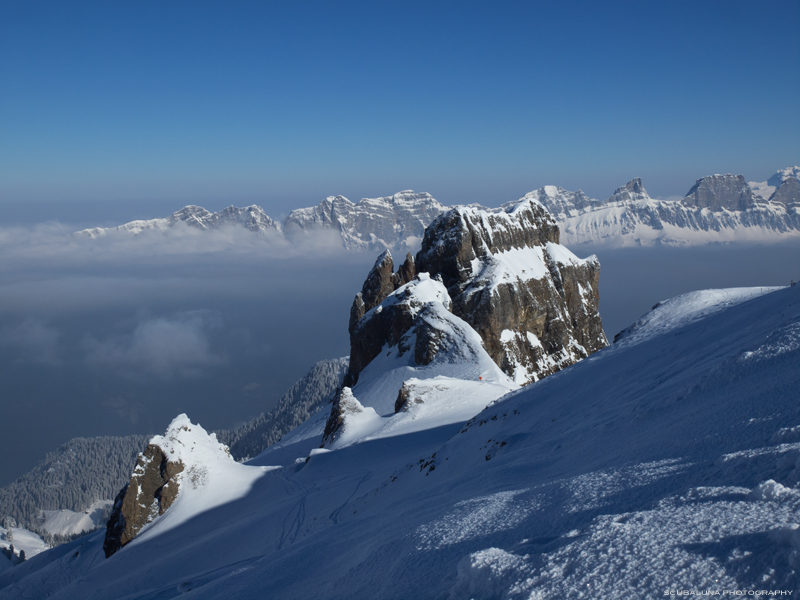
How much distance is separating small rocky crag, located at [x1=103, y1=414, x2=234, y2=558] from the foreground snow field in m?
3.34

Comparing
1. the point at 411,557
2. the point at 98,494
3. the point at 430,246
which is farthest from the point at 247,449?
the point at 411,557

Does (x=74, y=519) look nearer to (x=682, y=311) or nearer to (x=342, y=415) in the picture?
(x=342, y=415)

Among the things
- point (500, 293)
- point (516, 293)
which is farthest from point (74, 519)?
point (516, 293)

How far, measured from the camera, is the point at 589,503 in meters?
6.87

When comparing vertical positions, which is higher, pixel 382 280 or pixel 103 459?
pixel 382 280

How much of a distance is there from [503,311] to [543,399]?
4266 cm

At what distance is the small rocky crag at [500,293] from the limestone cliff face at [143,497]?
83.7 feet

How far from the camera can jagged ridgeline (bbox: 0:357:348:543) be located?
470 feet

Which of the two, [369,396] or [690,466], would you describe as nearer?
[690,466]

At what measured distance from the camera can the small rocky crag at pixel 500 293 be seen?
5500cm

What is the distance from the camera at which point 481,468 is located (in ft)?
41.5

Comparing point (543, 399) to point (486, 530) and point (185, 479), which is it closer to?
point (486, 530)

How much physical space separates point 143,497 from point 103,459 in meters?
192

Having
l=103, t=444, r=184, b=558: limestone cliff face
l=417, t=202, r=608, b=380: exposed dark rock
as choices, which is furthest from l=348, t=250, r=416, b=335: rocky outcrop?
l=103, t=444, r=184, b=558: limestone cliff face
